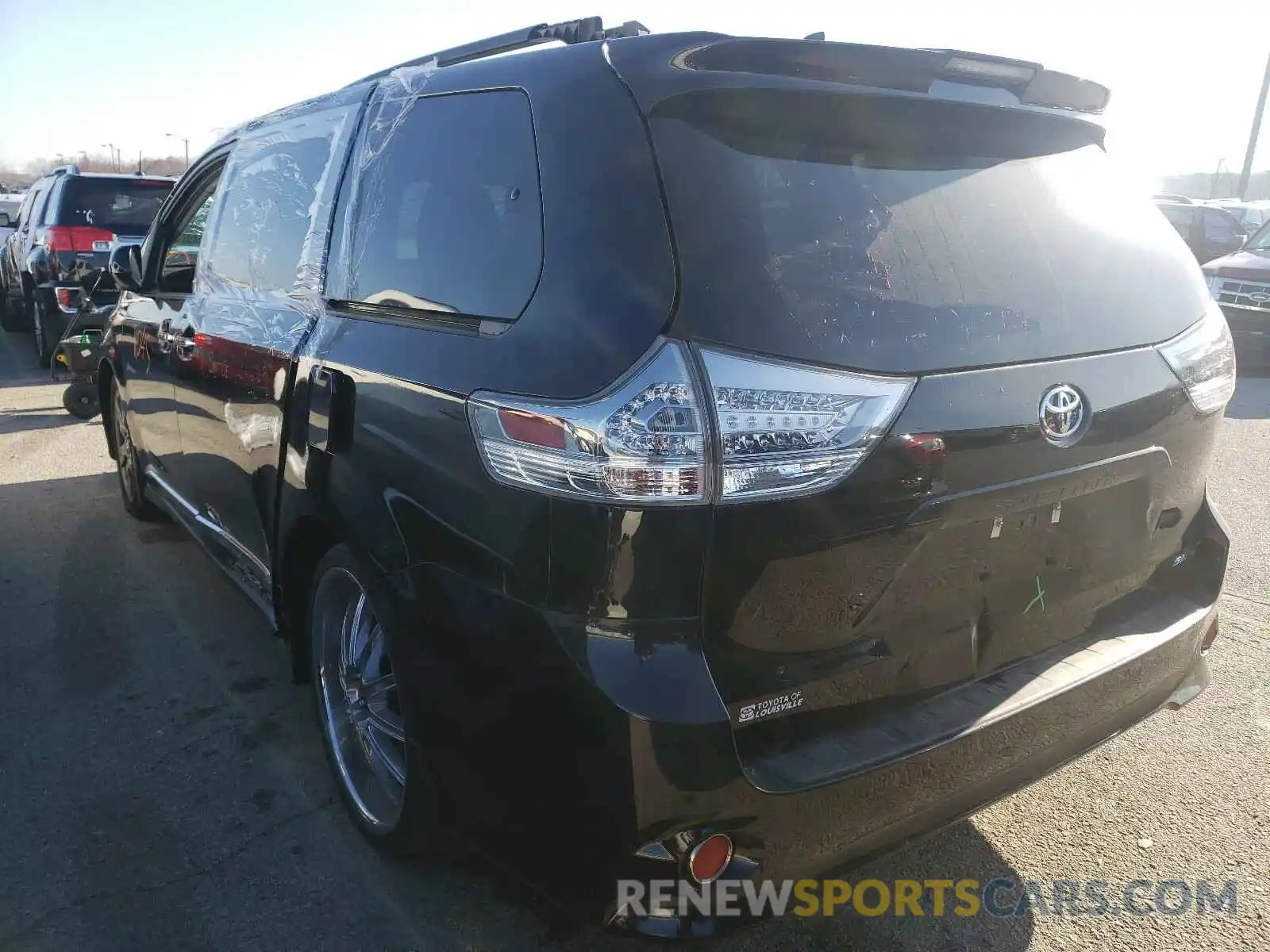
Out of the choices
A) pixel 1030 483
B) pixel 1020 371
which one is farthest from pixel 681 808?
pixel 1020 371

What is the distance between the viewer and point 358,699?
9.15 ft

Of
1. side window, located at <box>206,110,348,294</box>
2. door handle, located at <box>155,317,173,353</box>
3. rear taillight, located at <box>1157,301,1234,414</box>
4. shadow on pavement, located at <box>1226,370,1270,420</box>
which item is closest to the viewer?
rear taillight, located at <box>1157,301,1234,414</box>

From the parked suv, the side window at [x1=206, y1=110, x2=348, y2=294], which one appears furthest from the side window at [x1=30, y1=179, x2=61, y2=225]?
the side window at [x1=206, y1=110, x2=348, y2=294]

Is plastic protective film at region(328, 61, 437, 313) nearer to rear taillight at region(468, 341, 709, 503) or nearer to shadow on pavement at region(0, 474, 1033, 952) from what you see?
rear taillight at region(468, 341, 709, 503)

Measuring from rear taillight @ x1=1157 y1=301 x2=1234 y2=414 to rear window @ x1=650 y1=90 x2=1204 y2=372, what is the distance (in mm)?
54

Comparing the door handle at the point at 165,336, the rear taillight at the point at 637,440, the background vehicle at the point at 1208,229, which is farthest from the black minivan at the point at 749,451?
the background vehicle at the point at 1208,229

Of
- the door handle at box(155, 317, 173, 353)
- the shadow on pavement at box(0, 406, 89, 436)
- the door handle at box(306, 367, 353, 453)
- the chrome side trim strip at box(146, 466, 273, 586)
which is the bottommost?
the shadow on pavement at box(0, 406, 89, 436)

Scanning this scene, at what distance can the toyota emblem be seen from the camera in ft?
6.72

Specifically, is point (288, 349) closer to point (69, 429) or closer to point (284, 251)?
point (284, 251)

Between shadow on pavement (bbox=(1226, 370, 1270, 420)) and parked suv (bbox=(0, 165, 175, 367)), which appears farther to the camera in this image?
parked suv (bbox=(0, 165, 175, 367))

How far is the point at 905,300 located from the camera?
6.45ft

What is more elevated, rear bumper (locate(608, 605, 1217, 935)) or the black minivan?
the black minivan

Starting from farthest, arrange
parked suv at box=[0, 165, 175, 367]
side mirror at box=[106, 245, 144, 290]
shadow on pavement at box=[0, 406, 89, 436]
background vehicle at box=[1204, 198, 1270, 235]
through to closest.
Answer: background vehicle at box=[1204, 198, 1270, 235]
parked suv at box=[0, 165, 175, 367]
shadow on pavement at box=[0, 406, 89, 436]
side mirror at box=[106, 245, 144, 290]

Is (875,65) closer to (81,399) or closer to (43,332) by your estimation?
(81,399)
